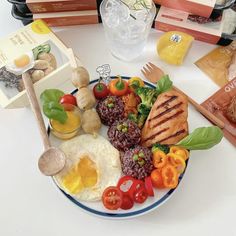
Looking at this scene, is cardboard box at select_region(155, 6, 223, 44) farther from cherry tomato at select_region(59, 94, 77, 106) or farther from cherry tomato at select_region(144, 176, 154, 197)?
cherry tomato at select_region(144, 176, 154, 197)

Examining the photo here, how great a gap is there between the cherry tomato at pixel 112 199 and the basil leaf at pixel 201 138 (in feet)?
0.66

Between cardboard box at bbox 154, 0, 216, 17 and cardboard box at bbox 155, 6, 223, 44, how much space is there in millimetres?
20

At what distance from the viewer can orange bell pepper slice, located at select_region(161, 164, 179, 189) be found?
819mm

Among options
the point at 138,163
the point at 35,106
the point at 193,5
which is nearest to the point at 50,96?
the point at 35,106

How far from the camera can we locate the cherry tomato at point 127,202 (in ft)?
2.64

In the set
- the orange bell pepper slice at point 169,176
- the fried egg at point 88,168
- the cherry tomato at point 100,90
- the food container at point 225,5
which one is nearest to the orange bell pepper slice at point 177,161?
the orange bell pepper slice at point 169,176

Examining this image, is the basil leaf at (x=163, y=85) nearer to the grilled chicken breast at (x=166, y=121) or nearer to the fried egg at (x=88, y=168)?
the grilled chicken breast at (x=166, y=121)

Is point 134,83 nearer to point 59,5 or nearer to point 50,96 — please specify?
point 50,96

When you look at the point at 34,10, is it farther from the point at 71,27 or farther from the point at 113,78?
the point at 113,78

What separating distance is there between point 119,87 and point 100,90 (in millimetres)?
57

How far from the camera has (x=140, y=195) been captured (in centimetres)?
81

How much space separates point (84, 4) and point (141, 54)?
243 millimetres

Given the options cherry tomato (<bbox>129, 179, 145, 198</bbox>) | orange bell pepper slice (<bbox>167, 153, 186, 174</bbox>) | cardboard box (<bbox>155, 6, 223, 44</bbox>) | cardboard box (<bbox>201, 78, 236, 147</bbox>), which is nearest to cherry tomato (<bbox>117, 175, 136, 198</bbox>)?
cherry tomato (<bbox>129, 179, 145, 198</bbox>)

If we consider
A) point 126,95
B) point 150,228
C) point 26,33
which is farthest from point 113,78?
point 150,228
